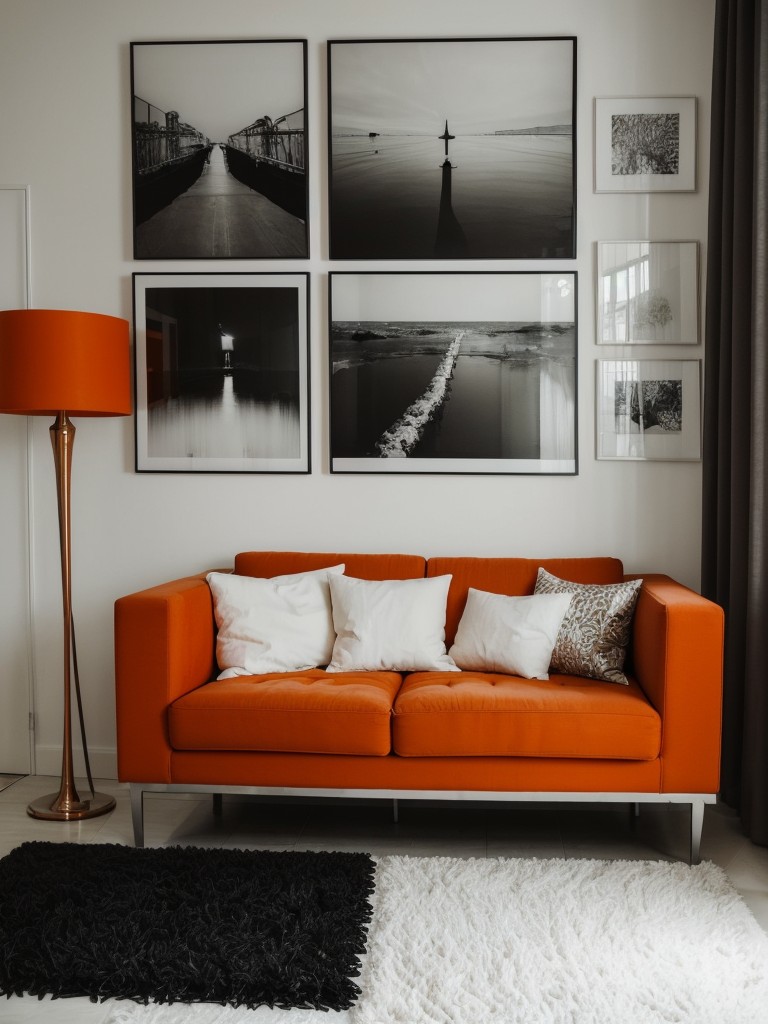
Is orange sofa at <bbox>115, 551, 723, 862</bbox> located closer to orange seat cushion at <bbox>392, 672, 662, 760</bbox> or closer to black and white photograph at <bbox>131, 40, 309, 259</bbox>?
orange seat cushion at <bbox>392, 672, 662, 760</bbox>

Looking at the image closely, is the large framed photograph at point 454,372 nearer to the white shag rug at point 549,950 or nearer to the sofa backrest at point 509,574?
the sofa backrest at point 509,574

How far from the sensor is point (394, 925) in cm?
230

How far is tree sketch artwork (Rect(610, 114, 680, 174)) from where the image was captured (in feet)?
11.5

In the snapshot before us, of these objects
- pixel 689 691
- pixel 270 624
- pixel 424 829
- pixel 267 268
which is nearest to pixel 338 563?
pixel 270 624

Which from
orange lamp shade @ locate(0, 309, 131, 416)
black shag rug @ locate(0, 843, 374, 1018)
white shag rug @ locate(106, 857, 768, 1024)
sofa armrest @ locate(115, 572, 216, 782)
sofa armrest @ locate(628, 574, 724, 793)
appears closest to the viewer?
white shag rug @ locate(106, 857, 768, 1024)

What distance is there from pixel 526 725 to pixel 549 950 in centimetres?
65

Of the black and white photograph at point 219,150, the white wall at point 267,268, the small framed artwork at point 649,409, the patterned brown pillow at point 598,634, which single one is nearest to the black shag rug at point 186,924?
the patterned brown pillow at point 598,634

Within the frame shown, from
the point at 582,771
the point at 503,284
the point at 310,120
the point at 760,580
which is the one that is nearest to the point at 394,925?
the point at 582,771

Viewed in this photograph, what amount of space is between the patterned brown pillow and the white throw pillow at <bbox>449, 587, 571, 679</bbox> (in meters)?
0.04

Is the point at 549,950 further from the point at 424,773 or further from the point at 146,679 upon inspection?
the point at 146,679

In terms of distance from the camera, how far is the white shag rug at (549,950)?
6.38 feet

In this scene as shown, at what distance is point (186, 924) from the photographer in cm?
229

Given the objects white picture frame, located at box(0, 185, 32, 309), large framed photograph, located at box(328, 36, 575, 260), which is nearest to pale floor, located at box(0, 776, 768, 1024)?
white picture frame, located at box(0, 185, 32, 309)

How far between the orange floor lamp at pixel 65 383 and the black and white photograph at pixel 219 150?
57 cm
